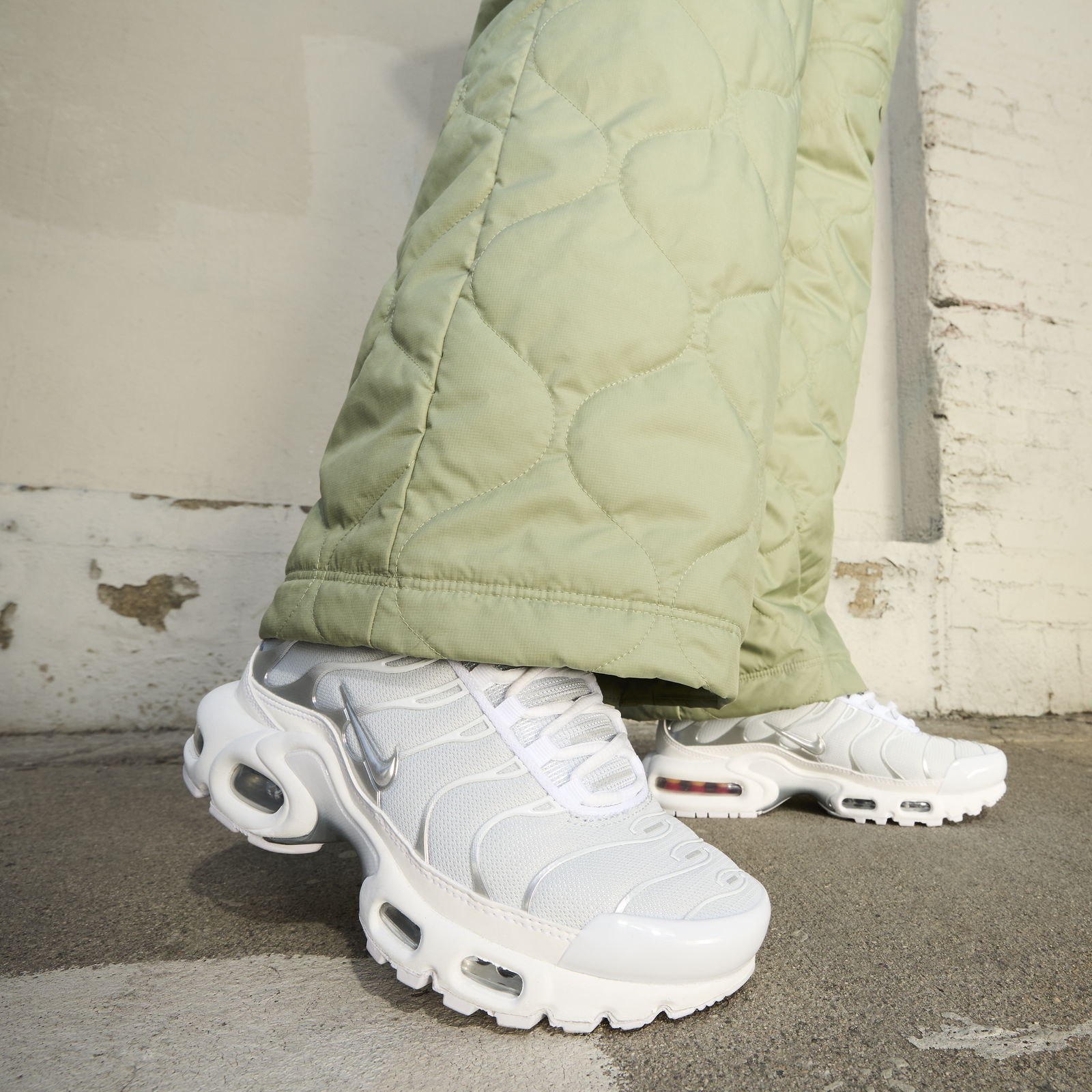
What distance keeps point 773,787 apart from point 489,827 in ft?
1.89

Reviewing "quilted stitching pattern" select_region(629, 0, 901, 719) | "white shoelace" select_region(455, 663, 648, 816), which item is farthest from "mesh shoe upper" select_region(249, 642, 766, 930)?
"quilted stitching pattern" select_region(629, 0, 901, 719)

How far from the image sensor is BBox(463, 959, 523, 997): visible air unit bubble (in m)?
0.45

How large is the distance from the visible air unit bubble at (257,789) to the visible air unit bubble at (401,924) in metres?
0.14

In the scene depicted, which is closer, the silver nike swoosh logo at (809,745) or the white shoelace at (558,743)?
the white shoelace at (558,743)

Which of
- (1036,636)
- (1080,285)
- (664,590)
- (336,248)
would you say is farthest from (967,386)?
(664,590)

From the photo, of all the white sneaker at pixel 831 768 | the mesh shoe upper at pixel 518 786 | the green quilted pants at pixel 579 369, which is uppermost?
the green quilted pants at pixel 579 369

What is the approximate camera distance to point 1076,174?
1842mm

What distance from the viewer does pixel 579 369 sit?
53 cm

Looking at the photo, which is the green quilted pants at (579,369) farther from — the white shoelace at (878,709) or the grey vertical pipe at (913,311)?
the grey vertical pipe at (913,311)

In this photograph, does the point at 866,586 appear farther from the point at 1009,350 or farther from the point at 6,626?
the point at 6,626

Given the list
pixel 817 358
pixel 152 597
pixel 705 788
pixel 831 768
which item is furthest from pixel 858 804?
pixel 152 597

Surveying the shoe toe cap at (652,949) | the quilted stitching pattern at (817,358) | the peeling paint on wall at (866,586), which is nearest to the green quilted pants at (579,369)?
the shoe toe cap at (652,949)

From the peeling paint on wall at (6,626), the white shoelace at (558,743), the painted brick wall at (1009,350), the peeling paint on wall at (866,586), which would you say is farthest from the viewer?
the painted brick wall at (1009,350)

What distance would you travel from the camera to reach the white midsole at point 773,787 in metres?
0.91
